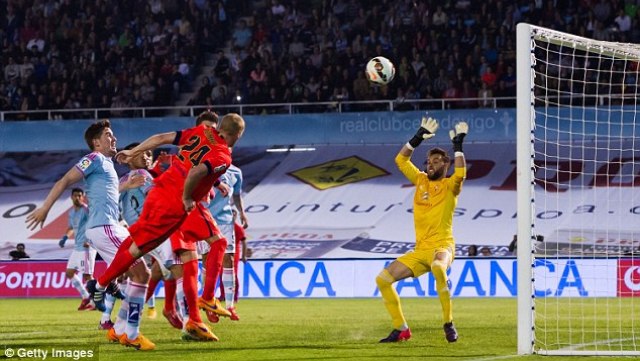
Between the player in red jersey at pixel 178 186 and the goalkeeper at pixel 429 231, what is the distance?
220 cm

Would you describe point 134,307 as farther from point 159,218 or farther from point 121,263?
point 159,218

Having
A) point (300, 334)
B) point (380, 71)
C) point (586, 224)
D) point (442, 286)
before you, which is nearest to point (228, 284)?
point (300, 334)

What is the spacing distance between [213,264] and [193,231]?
0.68 metres

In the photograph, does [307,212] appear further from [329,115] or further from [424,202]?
[424,202]

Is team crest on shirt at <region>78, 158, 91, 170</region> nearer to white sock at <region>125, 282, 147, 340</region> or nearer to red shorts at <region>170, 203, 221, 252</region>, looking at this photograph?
red shorts at <region>170, 203, 221, 252</region>

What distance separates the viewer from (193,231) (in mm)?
12289

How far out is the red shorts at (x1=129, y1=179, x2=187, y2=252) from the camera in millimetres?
10586

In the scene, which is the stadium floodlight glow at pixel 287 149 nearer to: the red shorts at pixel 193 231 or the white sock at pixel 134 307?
the red shorts at pixel 193 231

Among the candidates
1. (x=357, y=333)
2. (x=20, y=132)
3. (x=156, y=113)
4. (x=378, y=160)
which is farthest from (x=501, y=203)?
(x=357, y=333)

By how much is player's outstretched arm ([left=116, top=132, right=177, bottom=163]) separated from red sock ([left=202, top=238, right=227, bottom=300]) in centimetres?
243

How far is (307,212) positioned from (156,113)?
548 cm

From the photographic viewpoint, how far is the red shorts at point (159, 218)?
34.7 ft

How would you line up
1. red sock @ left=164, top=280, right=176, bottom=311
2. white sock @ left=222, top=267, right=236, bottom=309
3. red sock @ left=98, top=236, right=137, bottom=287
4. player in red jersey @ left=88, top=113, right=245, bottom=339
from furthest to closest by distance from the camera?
1. white sock @ left=222, top=267, right=236, bottom=309
2. red sock @ left=164, top=280, right=176, bottom=311
3. red sock @ left=98, top=236, right=137, bottom=287
4. player in red jersey @ left=88, top=113, right=245, bottom=339

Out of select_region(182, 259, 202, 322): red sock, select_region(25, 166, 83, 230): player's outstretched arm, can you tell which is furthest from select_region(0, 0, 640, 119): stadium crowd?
select_region(25, 166, 83, 230): player's outstretched arm
